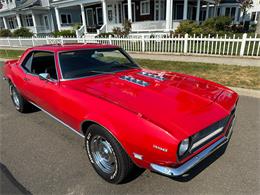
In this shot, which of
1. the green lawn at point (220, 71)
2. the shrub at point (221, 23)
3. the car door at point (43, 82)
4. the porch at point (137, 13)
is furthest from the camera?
the shrub at point (221, 23)

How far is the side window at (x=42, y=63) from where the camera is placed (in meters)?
3.55

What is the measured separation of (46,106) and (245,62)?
8.26 metres

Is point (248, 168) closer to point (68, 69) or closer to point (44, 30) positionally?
point (68, 69)

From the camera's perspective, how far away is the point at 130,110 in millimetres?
2229

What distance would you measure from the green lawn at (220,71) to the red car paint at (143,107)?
3.60 m

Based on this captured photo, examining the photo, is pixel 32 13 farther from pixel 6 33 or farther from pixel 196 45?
pixel 196 45

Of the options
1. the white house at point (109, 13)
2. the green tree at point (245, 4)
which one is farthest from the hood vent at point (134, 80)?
the green tree at point (245, 4)

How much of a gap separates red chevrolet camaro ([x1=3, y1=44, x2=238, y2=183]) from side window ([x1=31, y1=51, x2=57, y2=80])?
29mm

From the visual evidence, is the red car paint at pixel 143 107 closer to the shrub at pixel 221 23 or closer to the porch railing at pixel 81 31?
the shrub at pixel 221 23

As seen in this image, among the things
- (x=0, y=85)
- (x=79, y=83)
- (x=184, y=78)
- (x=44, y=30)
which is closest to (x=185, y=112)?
(x=184, y=78)

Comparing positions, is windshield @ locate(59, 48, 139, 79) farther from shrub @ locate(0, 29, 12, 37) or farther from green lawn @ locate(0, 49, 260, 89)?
shrub @ locate(0, 29, 12, 37)

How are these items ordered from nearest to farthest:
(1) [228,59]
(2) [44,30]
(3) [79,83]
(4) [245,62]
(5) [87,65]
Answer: (3) [79,83] < (5) [87,65] < (4) [245,62] < (1) [228,59] < (2) [44,30]

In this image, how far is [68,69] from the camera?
3246 mm

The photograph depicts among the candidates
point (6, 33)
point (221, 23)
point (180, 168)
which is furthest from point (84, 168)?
point (6, 33)
